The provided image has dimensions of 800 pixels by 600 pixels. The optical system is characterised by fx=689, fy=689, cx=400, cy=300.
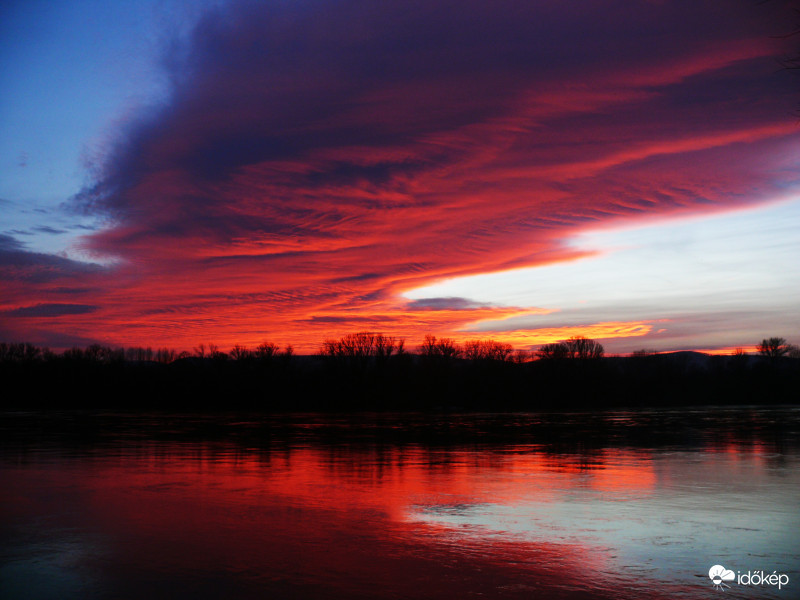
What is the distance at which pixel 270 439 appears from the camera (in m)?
28.8

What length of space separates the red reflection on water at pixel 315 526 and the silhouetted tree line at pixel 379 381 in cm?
7755

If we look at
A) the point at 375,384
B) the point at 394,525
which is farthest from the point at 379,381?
the point at 394,525

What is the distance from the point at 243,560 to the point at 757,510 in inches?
336

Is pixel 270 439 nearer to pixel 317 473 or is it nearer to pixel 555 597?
pixel 317 473

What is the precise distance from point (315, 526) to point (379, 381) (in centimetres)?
10221

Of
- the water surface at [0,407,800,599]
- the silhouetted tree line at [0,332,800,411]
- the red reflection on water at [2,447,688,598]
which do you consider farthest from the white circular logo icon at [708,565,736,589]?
the silhouetted tree line at [0,332,800,411]

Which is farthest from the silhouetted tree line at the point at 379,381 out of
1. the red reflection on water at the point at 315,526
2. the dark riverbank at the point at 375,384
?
the red reflection on water at the point at 315,526

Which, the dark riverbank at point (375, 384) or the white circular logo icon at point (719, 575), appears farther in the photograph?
the dark riverbank at point (375, 384)

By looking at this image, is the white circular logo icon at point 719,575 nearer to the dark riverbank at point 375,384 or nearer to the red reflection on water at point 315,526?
the red reflection on water at point 315,526

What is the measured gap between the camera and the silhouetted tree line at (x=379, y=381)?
10375cm

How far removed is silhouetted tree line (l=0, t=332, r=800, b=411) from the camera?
104 meters

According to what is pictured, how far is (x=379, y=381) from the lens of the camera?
11225 cm

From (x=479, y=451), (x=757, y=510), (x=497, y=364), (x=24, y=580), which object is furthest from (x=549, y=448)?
(x=497, y=364)

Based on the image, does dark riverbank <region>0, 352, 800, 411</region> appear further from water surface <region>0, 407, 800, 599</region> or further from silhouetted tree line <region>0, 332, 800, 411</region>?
water surface <region>0, 407, 800, 599</region>
